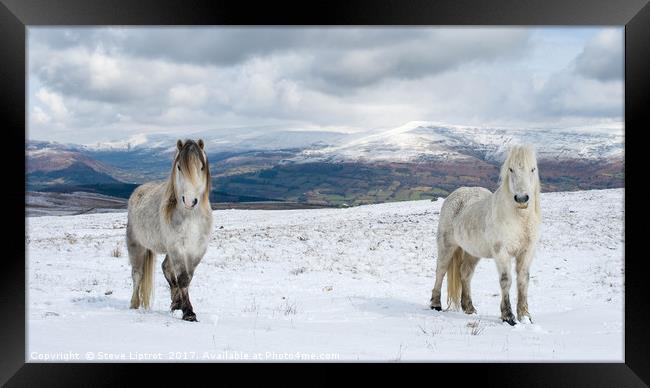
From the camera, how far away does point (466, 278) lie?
8398mm

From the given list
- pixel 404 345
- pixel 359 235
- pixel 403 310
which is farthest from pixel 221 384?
pixel 359 235

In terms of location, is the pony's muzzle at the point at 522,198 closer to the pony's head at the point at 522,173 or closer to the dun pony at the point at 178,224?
the pony's head at the point at 522,173

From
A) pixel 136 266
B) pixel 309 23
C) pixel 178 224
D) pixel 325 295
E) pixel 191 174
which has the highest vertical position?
pixel 309 23

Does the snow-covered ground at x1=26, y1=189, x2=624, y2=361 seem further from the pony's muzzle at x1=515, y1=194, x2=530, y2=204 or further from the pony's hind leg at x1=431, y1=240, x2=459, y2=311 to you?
the pony's muzzle at x1=515, y1=194, x2=530, y2=204

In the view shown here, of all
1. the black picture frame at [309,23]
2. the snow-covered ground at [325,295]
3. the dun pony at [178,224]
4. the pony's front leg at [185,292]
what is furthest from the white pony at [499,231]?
the pony's front leg at [185,292]

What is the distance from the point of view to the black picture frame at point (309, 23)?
5438 mm

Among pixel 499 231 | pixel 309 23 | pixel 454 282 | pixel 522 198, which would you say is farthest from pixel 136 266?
pixel 522 198

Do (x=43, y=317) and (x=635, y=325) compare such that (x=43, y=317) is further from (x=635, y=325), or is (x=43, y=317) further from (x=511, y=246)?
(x=635, y=325)

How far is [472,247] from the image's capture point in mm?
7766

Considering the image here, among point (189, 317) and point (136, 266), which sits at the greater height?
point (136, 266)

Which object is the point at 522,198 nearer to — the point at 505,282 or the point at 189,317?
the point at 505,282

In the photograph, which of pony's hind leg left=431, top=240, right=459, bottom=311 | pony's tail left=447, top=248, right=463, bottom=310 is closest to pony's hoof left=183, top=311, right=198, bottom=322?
pony's hind leg left=431, top=240, right=459, bottom=311

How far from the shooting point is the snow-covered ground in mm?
5820

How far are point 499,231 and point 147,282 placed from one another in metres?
4.85
